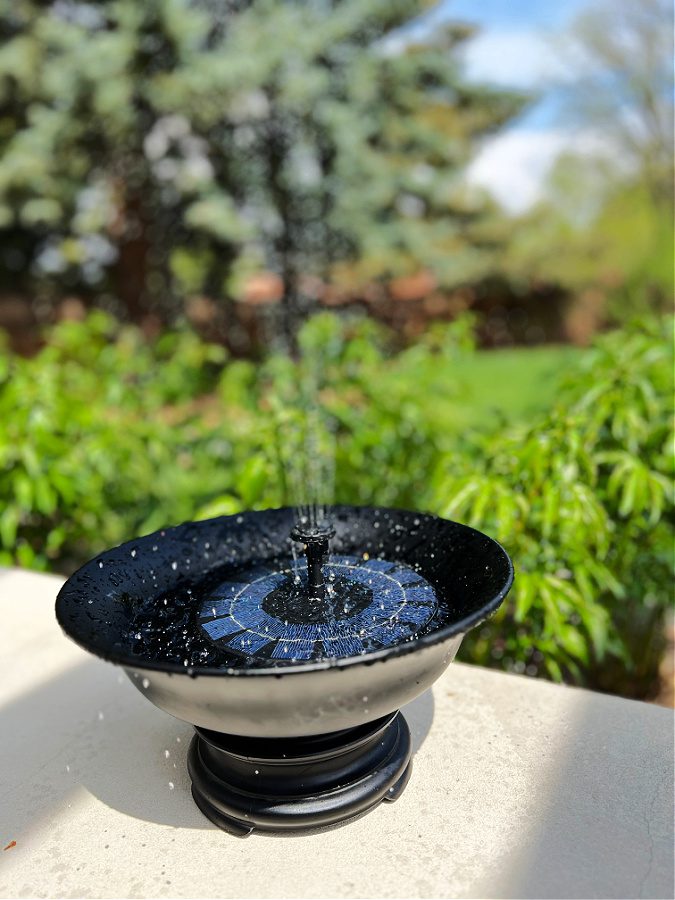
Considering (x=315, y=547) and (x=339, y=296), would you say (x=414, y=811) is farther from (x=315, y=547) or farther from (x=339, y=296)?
(x=339, y=296)

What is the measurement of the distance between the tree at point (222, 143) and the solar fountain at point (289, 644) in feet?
30.1

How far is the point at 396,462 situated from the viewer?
9.39 ft

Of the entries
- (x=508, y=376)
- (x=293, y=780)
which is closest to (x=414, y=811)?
(x=293, y=780)

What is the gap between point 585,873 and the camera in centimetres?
132

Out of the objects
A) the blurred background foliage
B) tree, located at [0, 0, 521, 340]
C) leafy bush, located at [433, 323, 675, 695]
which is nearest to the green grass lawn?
the blurred background foliage

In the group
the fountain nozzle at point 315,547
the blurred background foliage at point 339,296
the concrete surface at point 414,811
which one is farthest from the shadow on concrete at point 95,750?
the blurred background foliage at point 339,296

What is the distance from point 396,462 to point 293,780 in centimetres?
156

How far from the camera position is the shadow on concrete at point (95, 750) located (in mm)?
1571

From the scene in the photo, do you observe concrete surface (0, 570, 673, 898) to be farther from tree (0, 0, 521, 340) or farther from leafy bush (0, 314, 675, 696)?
tree (0, 0, 521, 340)

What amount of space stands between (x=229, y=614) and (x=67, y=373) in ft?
8.37

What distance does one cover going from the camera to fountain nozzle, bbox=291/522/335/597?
1561mm

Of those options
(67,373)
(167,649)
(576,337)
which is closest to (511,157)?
(576,337)

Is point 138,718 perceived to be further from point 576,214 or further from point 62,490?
point 576,214

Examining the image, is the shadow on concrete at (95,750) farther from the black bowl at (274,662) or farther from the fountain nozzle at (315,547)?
the fountain nozzle at (315,547)
